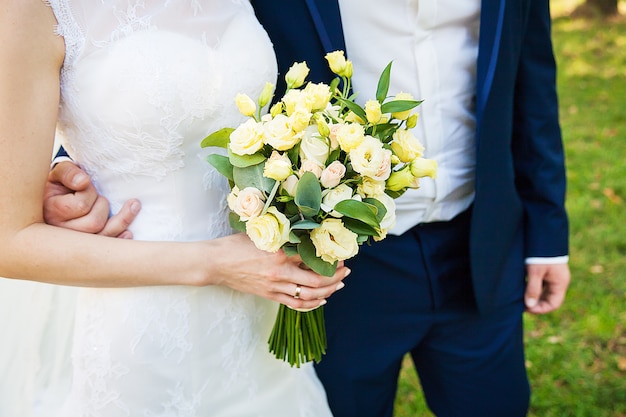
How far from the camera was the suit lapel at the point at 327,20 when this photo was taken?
1.94 metres

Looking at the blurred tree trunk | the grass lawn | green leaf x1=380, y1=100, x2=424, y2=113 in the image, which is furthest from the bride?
the blurred tree trunk

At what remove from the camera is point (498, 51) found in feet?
6.89

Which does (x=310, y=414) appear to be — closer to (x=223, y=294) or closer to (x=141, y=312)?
(x=223, y=294)

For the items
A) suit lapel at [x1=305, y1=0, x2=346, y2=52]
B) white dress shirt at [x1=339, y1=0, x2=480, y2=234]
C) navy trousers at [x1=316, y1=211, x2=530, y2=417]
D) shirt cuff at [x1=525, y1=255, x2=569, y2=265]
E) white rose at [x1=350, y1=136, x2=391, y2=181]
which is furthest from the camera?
shirt cuff at [x1=525, y1=255, x2=569, y2=265]

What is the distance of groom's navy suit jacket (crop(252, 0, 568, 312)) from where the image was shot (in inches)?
78.4

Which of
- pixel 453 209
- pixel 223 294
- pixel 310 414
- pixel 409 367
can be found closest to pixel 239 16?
pixel 223 294

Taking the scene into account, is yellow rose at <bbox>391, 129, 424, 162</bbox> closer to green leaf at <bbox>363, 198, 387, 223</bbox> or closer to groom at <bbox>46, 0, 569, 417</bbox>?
green leaf at <bbox>363, 198, 387, 223</bbox>

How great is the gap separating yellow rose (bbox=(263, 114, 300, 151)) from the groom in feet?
1.73

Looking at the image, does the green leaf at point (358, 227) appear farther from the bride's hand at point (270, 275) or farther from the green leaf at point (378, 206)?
the bride's hand at point (270, 275)

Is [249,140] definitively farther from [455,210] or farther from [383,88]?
[455,210]

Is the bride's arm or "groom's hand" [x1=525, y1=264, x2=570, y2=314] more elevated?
the bride's arm

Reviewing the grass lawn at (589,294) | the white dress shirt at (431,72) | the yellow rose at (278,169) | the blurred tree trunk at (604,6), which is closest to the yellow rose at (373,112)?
the yellow rose at (278,169)

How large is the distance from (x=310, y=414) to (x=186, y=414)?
1.37 ft

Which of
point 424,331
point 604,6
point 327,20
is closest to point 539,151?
point 424,331
